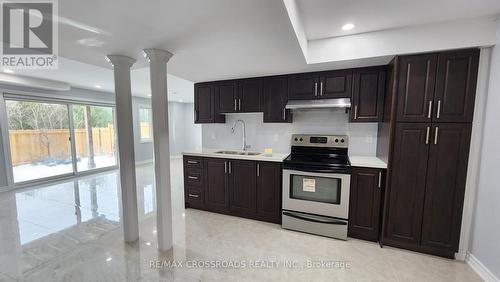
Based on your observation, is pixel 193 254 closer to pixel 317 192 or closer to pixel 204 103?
pixel 317 192

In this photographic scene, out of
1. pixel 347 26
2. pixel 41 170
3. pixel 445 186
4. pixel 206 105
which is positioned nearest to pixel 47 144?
pixel 41 170

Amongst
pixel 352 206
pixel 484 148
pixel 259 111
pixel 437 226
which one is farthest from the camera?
pixel 259 111

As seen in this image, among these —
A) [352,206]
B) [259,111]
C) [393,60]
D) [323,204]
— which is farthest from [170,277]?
[393,60]

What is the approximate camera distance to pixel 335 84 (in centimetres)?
272

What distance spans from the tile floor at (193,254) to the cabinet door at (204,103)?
1.68 m

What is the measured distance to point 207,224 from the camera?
2.88 metres

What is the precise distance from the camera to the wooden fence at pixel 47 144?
451cm

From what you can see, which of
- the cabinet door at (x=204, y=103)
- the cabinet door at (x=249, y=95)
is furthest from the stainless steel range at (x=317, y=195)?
the cabinet door at (x=204, y=103)

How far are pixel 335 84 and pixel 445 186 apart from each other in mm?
1687

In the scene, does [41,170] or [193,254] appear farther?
[41,170]

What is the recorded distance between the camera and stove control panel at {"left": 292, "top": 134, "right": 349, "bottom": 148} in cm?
294

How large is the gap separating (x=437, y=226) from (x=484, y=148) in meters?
0.93

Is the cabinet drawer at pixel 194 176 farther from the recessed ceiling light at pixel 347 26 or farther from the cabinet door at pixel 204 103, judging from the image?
the recessed ceiling light at pixel 347 26

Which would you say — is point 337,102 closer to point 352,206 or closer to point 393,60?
point 393,60
